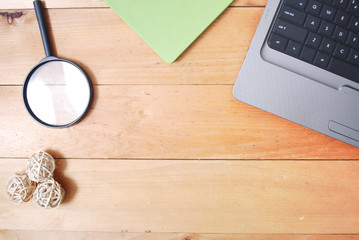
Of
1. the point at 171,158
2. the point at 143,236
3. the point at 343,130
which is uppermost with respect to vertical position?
the point at 343,130

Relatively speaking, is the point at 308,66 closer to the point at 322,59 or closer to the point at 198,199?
the point at 322,59

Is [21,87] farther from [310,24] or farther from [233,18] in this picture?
[310,24]

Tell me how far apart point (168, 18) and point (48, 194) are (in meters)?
0.37

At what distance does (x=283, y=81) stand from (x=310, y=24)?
0.10 metres

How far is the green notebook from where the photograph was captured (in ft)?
1.65

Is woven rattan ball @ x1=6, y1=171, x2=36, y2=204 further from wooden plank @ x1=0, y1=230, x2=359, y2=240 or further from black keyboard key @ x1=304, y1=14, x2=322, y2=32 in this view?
black keyboard key @ x1=304, y1=14, x2=322, y2=32

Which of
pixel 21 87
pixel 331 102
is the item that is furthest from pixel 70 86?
pixel 331 102

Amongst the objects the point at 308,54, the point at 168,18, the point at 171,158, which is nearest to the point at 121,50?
the point at 168,18

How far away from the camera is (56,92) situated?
19.7 inches

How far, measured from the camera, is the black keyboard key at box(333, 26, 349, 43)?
1.48ft

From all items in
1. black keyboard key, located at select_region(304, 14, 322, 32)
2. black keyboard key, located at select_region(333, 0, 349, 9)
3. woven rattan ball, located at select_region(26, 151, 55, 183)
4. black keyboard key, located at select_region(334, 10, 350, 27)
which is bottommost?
woven rattan ball, located at select_region(26, 151, 55, 183)

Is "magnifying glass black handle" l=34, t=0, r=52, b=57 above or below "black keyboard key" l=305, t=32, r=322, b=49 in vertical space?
below

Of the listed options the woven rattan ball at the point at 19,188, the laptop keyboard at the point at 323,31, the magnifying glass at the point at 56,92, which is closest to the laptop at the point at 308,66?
the laptop keyboard at the point at 323,31

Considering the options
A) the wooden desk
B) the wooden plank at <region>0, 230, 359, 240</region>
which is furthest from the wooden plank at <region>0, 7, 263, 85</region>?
the wooden plank at <region>0, 230, 359, 240</region>
